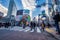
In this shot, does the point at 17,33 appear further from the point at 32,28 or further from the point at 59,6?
the point at 59,6

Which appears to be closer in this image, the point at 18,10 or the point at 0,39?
the point at 0,39

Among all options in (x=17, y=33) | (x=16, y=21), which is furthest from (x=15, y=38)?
(x=16, y=21)

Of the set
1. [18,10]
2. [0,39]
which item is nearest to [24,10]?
[18,10]

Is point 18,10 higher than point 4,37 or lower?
higher

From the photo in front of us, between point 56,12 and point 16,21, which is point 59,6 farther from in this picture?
point 16,21

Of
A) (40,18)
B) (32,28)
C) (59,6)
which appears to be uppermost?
(59,6)

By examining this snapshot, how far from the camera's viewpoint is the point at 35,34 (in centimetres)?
325

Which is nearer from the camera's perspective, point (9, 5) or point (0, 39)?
point (0, 39)

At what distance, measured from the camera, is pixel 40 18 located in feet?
11.0

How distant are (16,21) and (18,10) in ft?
0.85

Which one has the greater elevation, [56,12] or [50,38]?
[56,12]

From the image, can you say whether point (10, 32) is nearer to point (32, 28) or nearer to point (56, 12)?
point (32, 28)

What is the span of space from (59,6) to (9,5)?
116 cm

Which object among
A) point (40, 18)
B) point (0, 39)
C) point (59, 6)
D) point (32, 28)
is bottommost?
point (0, 39)
